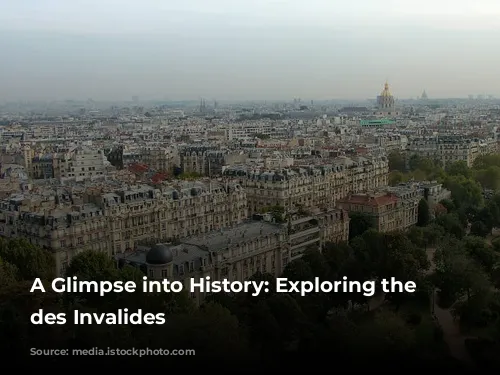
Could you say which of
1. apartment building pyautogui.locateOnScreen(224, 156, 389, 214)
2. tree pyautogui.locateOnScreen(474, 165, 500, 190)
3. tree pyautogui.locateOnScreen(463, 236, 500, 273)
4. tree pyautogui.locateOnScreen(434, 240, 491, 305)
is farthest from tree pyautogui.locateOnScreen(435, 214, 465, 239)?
tree pyautogui.locateOnScreen(474, 165, 500, 190)

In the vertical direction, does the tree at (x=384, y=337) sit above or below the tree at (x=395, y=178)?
above

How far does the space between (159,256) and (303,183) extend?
29.2 m

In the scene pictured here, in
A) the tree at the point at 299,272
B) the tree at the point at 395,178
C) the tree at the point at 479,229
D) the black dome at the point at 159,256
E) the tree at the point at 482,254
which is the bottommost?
the tree at the point at 479,229

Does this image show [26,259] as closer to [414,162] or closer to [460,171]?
[460,171]

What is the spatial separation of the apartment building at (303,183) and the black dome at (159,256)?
2461 centimetres

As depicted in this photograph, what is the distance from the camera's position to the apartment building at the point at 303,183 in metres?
58.5

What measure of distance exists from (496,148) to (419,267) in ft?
254

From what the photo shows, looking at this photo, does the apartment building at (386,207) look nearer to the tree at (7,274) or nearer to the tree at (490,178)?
the tree at (490,178)

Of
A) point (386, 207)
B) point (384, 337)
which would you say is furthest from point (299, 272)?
point (386, 207)

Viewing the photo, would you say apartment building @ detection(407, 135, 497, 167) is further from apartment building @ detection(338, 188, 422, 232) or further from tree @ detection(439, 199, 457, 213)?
apartment building @ detection(338, 188, 422, 232)

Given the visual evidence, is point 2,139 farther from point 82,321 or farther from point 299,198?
point 82,321

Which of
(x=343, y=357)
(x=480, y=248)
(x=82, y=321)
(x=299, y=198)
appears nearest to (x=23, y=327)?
(x=82, y=321)

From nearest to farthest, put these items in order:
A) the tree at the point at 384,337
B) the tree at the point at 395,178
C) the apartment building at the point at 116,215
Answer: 1. the tree at the point at 384,337
2. the apartment building at the point at 116,215
3. the tree at the point at 395,178

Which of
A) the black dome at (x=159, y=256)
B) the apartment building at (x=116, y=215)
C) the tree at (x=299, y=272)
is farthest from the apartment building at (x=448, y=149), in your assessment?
the black dome at (x=159, y=256)
